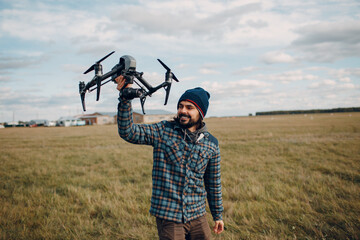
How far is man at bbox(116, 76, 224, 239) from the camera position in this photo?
2.52m

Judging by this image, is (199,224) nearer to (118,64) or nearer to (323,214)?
(118,64)

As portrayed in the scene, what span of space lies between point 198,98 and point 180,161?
776mm

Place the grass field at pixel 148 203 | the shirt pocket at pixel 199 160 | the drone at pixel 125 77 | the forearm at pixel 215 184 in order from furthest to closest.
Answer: the grass field at pixel 148 203 < the forearm at pixel 215 184 < the shirt pocket at pixel 199 160 < the drone at pixel 125 77

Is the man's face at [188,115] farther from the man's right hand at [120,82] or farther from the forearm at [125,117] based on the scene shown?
the man's right hand at [120,82]

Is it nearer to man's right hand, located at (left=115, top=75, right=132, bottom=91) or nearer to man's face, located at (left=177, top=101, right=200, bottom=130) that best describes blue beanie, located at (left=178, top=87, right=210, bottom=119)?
man's face, located at (left=177, top=101, right=200, bottom=130)

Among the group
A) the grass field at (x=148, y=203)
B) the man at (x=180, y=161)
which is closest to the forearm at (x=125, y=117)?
the man at (x=180, y=161)

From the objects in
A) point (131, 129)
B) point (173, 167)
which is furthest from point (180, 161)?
point (131, 129)

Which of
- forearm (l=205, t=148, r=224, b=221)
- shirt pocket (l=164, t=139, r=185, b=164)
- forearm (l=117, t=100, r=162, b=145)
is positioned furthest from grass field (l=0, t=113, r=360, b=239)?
forearm (l=117, t=100, r=162, b=145)

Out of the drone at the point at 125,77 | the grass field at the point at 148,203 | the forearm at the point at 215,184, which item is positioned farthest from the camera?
the grass field at the point at 148,203

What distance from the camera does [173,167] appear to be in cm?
269

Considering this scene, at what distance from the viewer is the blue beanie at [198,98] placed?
2816 mm

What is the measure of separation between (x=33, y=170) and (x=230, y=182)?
8620 mm

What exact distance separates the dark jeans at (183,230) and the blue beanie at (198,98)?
4.15 ft

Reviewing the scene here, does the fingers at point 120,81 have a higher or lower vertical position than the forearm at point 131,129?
higher
